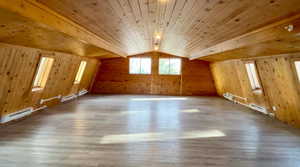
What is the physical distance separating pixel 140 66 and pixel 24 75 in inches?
241

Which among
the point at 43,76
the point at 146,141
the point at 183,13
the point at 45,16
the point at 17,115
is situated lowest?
the point at 146,141

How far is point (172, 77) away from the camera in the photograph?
961 cm

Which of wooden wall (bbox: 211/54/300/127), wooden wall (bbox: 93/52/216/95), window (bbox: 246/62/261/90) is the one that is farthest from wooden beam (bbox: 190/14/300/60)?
wooden wall (bbox: 93/52/216/95)

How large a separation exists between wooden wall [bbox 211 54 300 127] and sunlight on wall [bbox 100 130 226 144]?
1715 mm

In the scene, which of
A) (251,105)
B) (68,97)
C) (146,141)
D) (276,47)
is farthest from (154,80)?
(276,47)

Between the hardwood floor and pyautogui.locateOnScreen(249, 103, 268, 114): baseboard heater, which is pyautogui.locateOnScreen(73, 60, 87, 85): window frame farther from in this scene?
pyautogui.locateOnScreen(249, 103, 268, 114): baseboard heater

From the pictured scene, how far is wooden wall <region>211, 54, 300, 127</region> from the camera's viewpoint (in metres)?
3.64

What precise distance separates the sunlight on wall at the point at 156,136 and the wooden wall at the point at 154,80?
5913 millimetres

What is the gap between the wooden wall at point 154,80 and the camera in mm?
9438

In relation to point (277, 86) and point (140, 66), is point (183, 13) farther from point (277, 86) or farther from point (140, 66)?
point (140, 66)

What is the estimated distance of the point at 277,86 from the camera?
4.21 meters

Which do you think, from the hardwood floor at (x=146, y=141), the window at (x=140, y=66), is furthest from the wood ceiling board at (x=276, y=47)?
the window at (x=140, y=66)

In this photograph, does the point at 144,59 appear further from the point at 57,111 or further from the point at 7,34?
the point at 7,34

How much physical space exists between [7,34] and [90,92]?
728 centimetres
